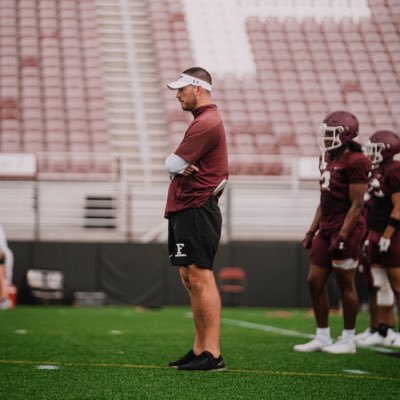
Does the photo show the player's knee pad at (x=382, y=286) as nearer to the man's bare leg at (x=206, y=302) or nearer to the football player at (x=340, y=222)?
the football player at (x=340, y=222)

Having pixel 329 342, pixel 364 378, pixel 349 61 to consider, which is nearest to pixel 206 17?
pixel 349 61

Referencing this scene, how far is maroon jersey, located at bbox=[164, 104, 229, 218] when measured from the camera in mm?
4918

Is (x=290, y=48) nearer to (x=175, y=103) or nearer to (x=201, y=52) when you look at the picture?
(x=201, y=52)

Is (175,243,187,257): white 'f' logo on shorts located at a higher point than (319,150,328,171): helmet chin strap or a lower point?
lower

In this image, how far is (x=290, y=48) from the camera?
20172mm

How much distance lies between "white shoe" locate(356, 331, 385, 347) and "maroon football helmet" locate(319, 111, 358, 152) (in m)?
1.75

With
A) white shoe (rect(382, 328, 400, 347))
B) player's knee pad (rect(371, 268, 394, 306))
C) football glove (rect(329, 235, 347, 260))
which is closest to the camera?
football glove (rect(329, 235, 347, 260))

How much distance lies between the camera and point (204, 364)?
494cm

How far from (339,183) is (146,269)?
24.2ft

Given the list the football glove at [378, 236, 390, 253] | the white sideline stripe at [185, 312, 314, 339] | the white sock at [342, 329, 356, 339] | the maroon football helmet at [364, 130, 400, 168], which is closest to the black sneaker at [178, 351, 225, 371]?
the white sock at [342, 329, 356, 339]

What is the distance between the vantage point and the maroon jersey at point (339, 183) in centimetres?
597

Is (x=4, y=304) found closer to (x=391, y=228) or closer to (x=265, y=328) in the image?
(x=265, y=328)

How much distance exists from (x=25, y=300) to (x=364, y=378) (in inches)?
344

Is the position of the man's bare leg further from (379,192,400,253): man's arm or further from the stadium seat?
the stadium seat
